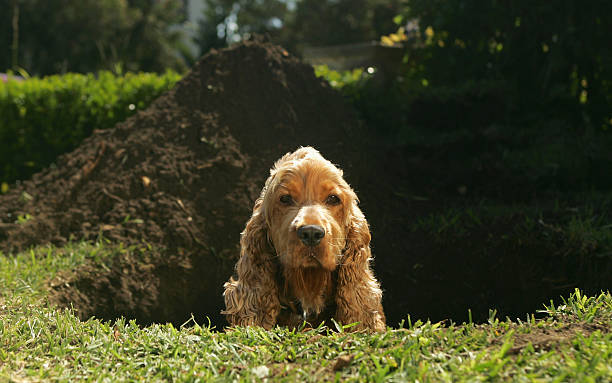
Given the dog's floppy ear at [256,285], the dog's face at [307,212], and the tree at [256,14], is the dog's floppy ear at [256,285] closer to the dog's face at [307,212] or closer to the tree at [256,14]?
the dog's face at [307,212]

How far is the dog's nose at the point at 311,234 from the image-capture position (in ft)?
8.78

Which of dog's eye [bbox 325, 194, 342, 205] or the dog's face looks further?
dog's eye [bbox 325, 194, 342, 205]

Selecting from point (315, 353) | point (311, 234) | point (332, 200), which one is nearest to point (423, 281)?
point (332, 200)

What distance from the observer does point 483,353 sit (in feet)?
6.66

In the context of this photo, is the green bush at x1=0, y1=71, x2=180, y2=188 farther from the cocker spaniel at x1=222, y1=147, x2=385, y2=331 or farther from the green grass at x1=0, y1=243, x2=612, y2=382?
→ the green grass at x1=0, y1=243, x2=612, y2=382

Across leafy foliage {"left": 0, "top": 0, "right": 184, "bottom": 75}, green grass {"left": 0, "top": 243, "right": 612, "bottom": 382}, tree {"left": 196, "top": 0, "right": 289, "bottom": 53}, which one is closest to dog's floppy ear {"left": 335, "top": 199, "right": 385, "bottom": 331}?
green grass {"left": 0, "top": 243, "right": 612, "bottom": 382}

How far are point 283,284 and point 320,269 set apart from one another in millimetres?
389

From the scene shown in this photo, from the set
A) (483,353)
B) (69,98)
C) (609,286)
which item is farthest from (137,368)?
(69,98)

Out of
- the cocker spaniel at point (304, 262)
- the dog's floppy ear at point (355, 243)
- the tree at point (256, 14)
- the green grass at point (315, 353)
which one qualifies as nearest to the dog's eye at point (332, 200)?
the cocker spaniel at point (304, 262)

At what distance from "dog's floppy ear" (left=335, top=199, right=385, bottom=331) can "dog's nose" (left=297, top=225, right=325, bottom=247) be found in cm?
54

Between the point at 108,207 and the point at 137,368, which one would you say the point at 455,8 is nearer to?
the point at 108,207

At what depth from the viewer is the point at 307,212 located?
281 centimetres

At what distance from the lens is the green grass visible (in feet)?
6.32

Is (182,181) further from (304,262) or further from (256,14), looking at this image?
(256,14)
